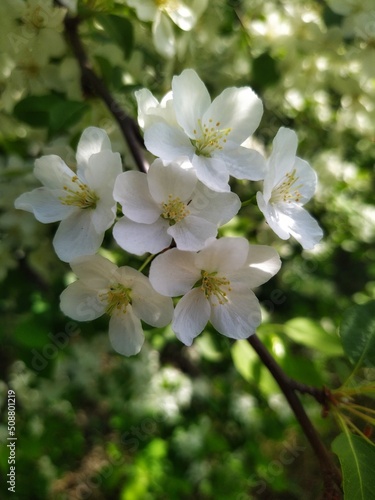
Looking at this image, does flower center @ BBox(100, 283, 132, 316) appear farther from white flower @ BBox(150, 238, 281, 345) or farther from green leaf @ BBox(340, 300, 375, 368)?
green leaf @ BBox(340, 300, 375, 368)

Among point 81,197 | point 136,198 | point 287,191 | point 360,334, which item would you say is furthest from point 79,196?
point 360,334

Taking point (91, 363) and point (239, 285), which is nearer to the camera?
point (239, 285)

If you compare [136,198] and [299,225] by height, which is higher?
[136,198]

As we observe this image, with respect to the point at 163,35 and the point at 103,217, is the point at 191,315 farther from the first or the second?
the point at 163,35

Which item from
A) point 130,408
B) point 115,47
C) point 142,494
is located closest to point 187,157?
point 115,47

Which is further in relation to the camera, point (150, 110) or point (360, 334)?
point (360, 334)

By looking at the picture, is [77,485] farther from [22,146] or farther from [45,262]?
[22,146]

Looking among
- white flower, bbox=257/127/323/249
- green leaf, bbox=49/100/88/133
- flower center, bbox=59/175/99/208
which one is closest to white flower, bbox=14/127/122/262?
flower center, bbox=59/175/99/208

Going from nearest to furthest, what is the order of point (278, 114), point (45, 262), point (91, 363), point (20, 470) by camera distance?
point (45, 262) → point (278, 114) → point (20, 470) → point (91, 363)
